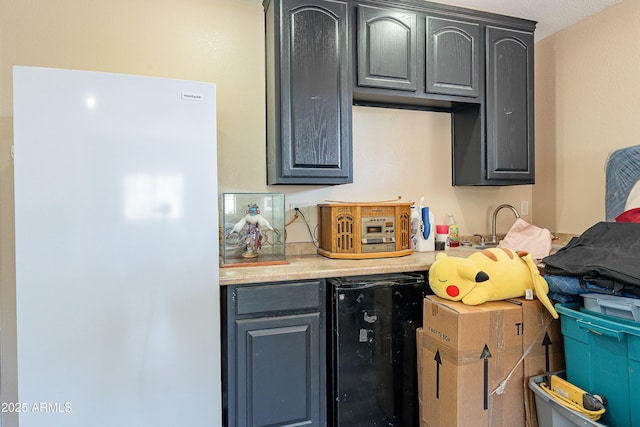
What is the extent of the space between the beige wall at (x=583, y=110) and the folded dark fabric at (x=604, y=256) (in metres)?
1.01

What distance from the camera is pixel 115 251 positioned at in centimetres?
150

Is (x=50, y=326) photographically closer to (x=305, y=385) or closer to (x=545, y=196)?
(x=305, y=385)

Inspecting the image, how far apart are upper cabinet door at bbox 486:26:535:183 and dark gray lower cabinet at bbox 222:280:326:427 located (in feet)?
5.07

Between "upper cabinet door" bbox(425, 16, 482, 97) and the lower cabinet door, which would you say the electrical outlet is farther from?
"upper cabinet door" bbox(425, 16, 482, 97)

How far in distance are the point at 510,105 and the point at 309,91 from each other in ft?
4.52

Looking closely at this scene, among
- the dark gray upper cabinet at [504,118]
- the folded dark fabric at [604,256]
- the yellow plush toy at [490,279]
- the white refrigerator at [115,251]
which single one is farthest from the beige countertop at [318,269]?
the dark gray upper cabinet at [504,118]

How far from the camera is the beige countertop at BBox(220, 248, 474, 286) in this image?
1.71 metres

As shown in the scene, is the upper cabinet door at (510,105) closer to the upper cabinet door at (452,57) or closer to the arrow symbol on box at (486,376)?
the upper cabinet door at (452,57)

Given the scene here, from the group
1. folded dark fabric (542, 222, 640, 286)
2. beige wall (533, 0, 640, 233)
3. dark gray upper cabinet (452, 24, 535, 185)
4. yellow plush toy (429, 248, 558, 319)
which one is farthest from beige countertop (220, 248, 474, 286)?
beige wall (533, 0, 640, 233)

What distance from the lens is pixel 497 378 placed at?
5.09 ft

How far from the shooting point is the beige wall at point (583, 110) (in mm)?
2244

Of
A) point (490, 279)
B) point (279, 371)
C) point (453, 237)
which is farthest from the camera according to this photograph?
point (453, 237)

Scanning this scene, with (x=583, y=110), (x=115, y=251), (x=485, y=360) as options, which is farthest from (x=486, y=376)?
(x=583, y=110)

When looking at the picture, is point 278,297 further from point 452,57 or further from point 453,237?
point 452,57
